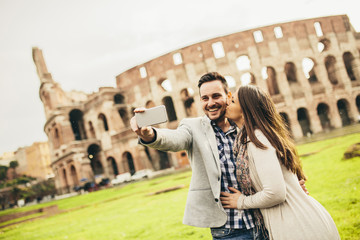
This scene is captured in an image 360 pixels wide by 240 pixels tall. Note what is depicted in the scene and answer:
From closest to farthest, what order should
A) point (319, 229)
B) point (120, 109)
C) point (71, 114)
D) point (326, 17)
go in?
point (319, 229)
point (326, 17)
point (120, 109)
point (71, 114)

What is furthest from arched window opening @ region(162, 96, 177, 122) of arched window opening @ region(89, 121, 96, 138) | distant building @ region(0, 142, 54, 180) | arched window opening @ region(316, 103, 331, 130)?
distant building @ region(0, 142, 54, 180)

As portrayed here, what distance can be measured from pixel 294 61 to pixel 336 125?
7736mm

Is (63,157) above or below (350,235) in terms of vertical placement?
above

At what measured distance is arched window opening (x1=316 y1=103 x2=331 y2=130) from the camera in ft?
77.3

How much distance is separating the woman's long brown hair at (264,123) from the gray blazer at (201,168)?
0.32 meters

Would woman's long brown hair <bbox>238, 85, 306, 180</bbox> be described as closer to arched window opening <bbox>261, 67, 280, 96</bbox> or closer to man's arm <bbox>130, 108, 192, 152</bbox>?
man's arm <bbox>130, 108, 192, 152</bbox>

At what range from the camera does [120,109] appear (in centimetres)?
2642

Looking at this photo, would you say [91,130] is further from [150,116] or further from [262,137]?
[262,137]

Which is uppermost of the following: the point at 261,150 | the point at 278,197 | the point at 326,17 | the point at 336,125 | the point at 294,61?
the point at 326,17

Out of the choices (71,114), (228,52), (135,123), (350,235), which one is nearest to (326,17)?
(228,52)

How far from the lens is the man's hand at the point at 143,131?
154 cm

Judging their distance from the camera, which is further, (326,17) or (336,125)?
(326,17)

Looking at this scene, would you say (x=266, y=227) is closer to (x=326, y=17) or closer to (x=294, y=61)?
(x=294, y=61)

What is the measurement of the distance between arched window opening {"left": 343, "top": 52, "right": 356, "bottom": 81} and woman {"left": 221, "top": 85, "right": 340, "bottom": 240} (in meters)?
30.6
